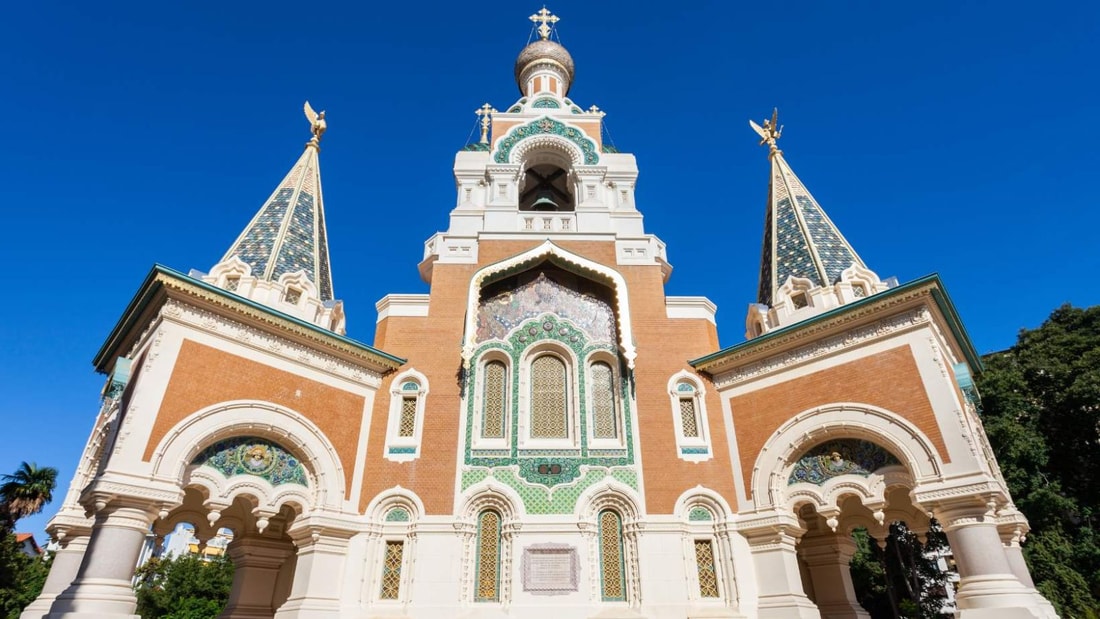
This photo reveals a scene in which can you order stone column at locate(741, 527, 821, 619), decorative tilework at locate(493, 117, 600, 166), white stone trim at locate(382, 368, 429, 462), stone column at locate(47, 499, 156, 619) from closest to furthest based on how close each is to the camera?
1. stone column at locate(47, 499, 156, 619)
2. stone column at locate(741, 527, 821, 619)
3. white stone trim at locate(382, 368, 429, 462)
4. decorative tilework at locate(493, 117, 600, 166)

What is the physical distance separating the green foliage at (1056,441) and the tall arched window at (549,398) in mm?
14362

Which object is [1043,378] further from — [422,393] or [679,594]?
[422,393]

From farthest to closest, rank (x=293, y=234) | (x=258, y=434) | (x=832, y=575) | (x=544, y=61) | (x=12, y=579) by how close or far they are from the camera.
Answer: (x=12, y=579), (x=544, y=61), (x=293, y=234), (x=832, y=575), (x=258, y=434)

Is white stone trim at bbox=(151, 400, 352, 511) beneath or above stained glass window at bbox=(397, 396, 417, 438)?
beneath

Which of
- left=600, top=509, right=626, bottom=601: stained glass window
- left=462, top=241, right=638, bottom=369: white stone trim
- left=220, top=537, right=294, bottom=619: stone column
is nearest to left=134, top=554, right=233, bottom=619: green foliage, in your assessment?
left=220, top=537, right=294, bottom=619: stone column

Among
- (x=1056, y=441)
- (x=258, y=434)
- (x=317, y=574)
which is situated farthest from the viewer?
(x=1056, y=441)

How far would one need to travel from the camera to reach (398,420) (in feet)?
44.4

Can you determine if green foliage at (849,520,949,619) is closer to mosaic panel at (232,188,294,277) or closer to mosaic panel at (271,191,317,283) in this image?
mosaic panel at (271,191,317,283)

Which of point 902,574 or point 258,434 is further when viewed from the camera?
point 902,574

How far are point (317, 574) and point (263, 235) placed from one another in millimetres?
7800

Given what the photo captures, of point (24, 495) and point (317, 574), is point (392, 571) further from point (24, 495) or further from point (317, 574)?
point (24, 495)

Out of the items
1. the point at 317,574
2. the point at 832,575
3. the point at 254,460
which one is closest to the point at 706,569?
the point at 832,575

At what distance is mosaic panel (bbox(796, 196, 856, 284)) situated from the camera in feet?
46.1

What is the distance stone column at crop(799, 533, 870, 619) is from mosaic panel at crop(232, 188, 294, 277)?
13.9 metres
